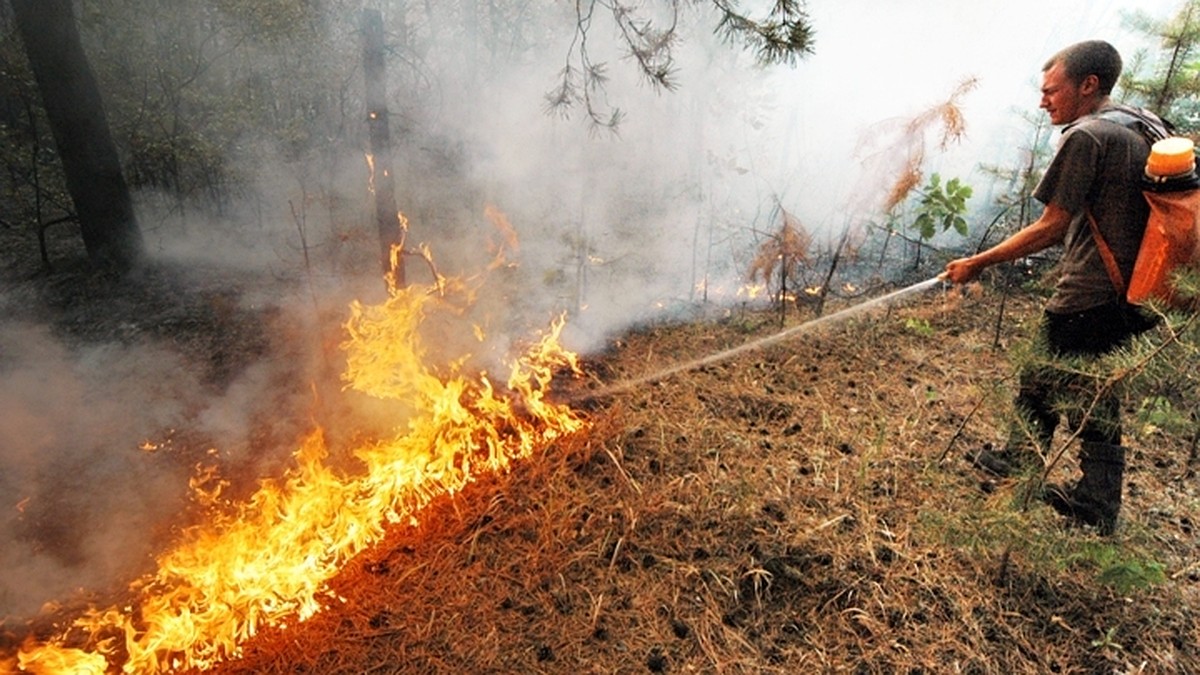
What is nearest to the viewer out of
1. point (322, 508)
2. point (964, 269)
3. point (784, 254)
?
point (322, 508)

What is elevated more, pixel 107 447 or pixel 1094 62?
pixel 1094 62

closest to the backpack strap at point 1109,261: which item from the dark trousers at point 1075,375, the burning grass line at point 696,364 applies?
the dark trousers at point 1075,375

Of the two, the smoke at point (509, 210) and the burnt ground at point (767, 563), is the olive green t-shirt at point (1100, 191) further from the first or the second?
the smoke at point (509, 210)

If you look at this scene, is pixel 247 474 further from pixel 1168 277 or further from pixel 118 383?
pixel 1168 277

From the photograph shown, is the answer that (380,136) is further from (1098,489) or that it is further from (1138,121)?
(1098,489)

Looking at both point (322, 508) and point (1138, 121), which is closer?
point (1138, 121)

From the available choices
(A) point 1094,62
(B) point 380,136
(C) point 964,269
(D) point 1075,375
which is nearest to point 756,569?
(D) point 1075,375

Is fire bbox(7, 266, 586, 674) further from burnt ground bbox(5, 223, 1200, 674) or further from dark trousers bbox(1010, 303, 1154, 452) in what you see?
dark trousers bbox(1010, 303, 1154, 452)

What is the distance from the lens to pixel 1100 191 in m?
2.89

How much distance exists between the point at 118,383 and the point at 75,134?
147 inches

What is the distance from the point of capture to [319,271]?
7.48m

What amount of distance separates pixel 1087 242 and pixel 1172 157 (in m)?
0.59

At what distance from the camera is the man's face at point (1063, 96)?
119 inches

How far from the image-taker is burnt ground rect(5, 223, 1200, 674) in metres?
2.69
